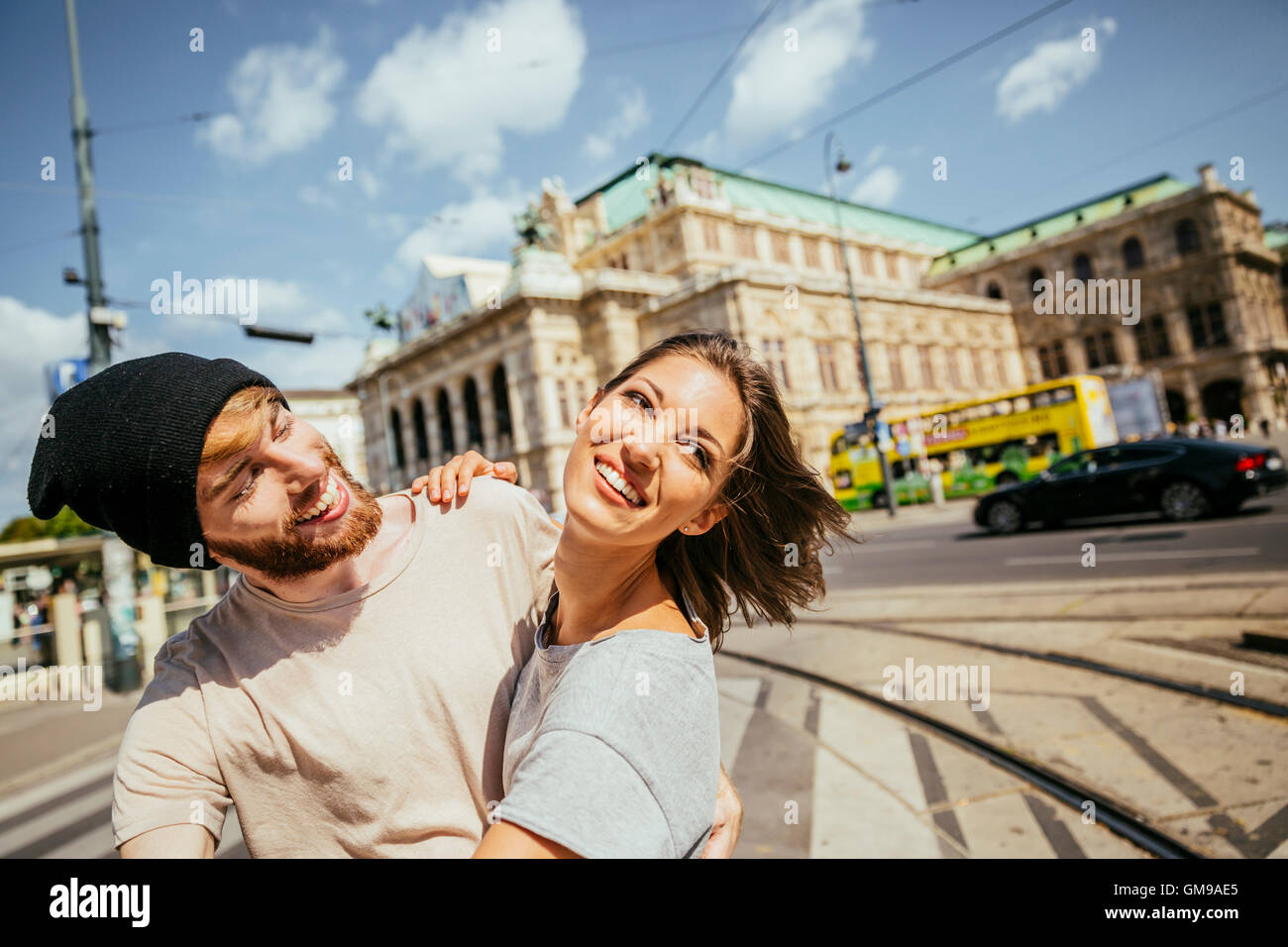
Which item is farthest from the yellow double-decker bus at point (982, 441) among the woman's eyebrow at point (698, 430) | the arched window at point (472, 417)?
the woman's eyebrow at point (698, 430)

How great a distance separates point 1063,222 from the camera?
1956 inches

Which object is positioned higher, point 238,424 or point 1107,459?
point 238,424

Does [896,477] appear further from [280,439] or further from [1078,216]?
[1078,216]

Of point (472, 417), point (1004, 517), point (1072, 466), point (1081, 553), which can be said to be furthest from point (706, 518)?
point (472, 417)

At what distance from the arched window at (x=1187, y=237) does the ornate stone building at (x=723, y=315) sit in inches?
25.7

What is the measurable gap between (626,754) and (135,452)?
0.86 m

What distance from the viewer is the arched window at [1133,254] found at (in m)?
43.0

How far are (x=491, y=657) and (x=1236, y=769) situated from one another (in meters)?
3.90

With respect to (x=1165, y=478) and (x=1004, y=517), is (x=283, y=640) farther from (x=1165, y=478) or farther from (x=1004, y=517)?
(x=1004, y=517)

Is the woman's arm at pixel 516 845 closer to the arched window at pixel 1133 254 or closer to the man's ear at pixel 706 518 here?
the man's ear at pixel 706 518

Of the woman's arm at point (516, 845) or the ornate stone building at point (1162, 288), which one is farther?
the ornate stone building at point (1162, 288)

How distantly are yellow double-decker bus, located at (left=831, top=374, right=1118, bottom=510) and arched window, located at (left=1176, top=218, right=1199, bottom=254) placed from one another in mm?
24195
